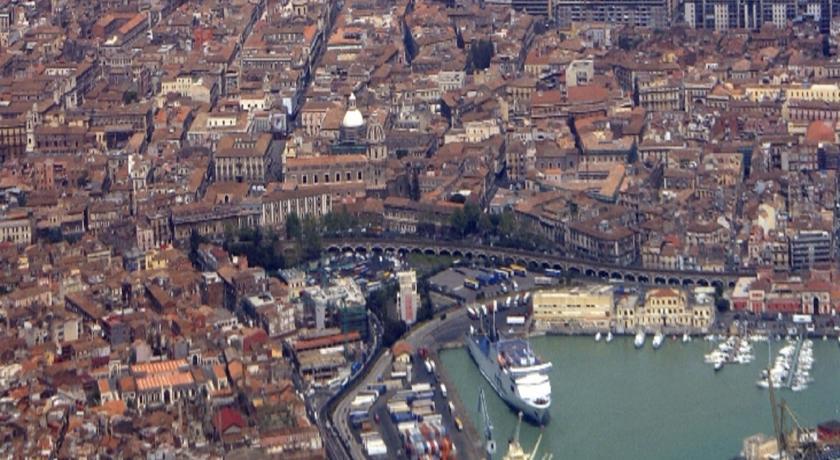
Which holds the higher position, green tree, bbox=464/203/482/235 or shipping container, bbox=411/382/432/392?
green tree, bbox=464/203/482/235

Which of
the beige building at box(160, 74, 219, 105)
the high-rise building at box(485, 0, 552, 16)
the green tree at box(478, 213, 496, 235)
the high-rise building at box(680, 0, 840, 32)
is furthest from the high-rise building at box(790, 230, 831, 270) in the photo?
the high-rise building at box(485, 0, 552, 16)

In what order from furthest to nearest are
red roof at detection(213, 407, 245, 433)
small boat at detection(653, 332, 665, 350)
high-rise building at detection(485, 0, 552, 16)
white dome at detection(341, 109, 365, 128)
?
high-rise building at detection(485, 0, 552, 16), white dome at detection(341, 109, 365, 128), small boat at detection(653, 332, 665, 350), red roof at detection(213, 407, 245, 433)

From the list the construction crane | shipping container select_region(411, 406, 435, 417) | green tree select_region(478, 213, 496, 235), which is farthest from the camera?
green tree select_region(478, 213, 496, 235)

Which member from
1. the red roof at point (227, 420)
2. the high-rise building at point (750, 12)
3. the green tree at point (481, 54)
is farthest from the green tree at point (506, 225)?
the high-rise building at point (750, 12)

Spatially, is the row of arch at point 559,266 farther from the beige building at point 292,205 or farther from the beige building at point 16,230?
the beige building at point 16,230

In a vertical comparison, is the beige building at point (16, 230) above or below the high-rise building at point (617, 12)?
below

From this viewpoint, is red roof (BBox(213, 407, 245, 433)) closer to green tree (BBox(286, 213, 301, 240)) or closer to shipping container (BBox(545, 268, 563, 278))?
shipping container (BBox(545, 268, 563, 278))

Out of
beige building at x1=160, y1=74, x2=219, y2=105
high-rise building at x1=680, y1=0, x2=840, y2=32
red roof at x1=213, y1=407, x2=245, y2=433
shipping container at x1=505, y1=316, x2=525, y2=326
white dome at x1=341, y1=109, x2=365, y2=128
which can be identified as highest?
high-rise building at x1=680, y1=0, x2=840, y2=32

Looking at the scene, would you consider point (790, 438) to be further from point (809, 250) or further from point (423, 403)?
point (809, 250)
